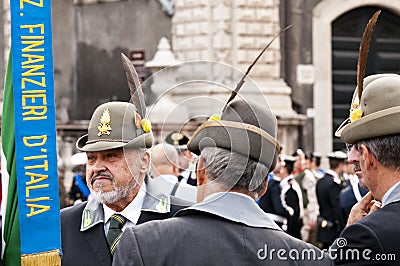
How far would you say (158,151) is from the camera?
21.3ft

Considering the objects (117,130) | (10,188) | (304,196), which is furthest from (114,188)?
(304,196)

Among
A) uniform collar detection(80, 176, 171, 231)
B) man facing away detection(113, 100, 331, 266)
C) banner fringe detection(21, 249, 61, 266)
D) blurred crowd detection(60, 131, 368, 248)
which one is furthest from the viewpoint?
blurred crowd detection(60, 131, 368, 248)

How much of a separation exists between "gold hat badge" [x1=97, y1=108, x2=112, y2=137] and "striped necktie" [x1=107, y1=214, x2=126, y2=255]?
430mm

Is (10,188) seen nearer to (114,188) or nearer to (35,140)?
(35,140)

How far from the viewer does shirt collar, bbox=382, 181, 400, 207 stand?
14.0 feet

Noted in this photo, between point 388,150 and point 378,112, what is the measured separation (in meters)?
0.17

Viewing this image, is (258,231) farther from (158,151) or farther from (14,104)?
(158,151)

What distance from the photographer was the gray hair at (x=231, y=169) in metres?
4.07

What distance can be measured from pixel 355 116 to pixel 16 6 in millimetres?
1737

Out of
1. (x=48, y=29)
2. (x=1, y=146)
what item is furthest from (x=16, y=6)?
(x=1, y=146)

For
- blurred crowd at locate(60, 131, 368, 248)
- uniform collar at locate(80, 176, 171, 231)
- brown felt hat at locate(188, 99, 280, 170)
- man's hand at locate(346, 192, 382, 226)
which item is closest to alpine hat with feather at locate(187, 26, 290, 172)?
brown felt hat at locate(188, 99, 280, 170)

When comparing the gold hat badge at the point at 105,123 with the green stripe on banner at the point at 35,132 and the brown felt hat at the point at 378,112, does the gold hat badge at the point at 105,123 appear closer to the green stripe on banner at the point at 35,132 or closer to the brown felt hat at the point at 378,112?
the green stripe on banner at the point at 35,132

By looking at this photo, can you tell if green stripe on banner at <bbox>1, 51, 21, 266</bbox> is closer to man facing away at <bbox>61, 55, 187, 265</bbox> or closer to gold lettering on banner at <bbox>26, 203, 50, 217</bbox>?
gold lettering on banner at <bbox>26, 203, 50, 217</bbox>

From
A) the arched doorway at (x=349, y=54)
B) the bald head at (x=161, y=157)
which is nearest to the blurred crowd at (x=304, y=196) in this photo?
the arched doorway at (x=349, y=54)
